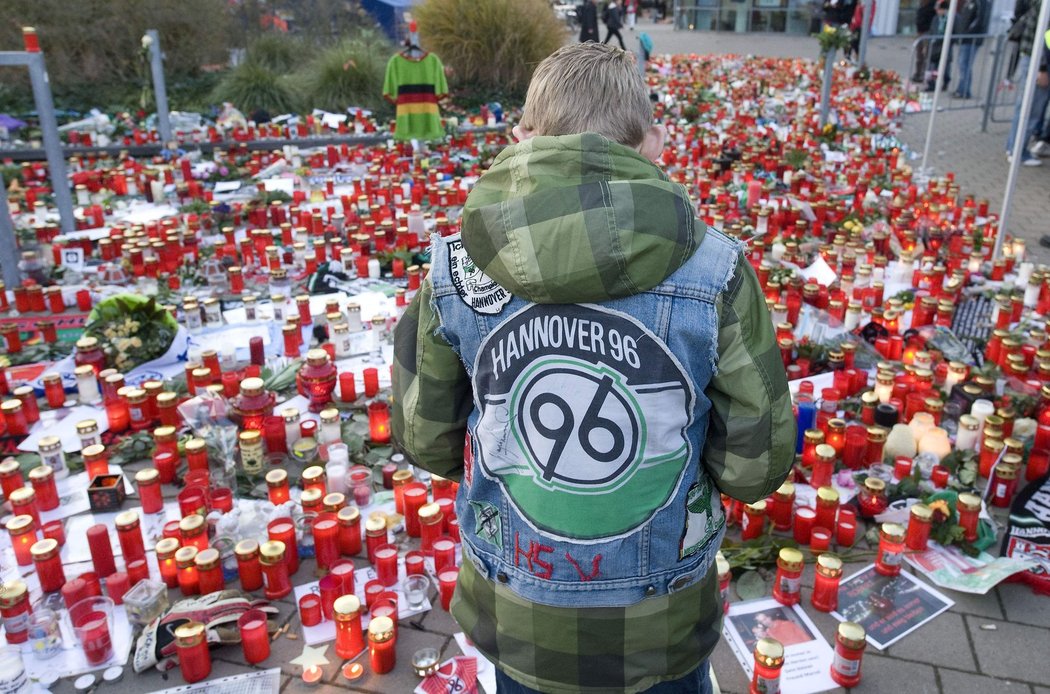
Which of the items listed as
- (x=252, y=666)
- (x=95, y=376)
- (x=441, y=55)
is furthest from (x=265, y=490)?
(x=441, y=55)

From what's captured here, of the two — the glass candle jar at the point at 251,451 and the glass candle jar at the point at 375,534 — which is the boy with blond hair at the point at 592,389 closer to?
the glass candle jar at the point at 375,534

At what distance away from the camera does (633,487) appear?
1.46 m

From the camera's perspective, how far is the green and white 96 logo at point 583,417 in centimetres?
139

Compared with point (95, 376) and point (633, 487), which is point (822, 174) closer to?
point (95, 376)

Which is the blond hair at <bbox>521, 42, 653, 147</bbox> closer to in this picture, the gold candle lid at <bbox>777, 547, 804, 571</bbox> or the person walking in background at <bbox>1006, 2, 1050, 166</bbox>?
the gold candle lid at <bbox>777, 547, 804, 571</bbox>

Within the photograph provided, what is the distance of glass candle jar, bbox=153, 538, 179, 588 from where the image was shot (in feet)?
9.66

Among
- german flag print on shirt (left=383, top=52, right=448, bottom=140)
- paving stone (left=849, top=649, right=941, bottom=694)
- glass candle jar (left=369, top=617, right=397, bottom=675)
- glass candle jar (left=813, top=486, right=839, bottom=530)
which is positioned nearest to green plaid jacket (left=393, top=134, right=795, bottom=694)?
glass candle jar (left=369, top=617, right=397, bottom=675)

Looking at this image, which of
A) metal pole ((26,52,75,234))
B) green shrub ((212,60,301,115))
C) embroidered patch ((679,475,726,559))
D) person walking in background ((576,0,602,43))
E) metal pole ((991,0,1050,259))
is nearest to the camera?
embroidered patch ((679,475,726,559))

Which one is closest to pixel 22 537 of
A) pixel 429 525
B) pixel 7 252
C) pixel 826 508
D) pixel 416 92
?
pixel 429 525

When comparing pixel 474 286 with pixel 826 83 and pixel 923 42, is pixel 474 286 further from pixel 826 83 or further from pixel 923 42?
pixel 923 42

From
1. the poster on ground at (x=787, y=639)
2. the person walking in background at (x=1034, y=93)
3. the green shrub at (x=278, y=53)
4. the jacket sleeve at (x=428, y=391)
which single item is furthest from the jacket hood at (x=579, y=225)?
the green shrub at (x=278, y=53)

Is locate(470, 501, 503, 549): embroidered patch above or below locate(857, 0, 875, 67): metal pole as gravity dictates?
below

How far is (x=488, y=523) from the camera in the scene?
1587mm

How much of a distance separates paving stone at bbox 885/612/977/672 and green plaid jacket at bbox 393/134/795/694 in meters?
1.39
